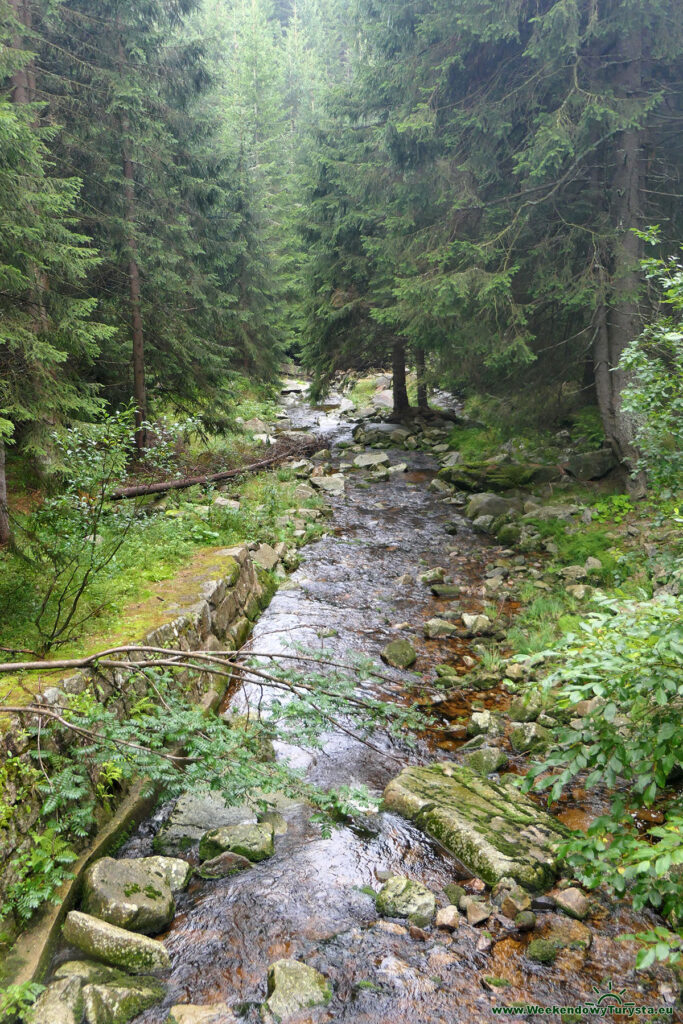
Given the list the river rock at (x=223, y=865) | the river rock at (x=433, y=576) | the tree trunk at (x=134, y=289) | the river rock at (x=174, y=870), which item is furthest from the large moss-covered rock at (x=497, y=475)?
the river rock at (x=174, y=870)

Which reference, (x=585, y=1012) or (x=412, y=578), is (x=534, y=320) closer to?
(x=412, y=578)

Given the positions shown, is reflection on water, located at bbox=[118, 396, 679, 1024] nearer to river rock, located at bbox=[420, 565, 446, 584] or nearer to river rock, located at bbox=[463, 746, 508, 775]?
river rock, located at bbox=[463, 746, 508, 775]

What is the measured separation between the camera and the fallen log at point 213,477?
961 centimetres

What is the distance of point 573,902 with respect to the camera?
13.0 feet

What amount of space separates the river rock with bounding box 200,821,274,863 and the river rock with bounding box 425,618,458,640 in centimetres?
401

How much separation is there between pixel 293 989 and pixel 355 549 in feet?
27.5

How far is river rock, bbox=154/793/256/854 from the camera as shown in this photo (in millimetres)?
4504

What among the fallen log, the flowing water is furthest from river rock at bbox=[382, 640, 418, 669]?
the fallen log

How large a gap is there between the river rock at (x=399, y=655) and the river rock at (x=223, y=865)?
332 centimetres

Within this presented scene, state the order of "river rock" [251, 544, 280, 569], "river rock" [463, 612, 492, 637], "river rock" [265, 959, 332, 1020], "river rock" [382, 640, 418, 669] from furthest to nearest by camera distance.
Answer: "river rock" [251, 544, 280, 569]
"river rock" [463, 612, 492, 637]
"river rock" [382, 640, 418, 669]
"river rock" [265, 959, 332, 1020]

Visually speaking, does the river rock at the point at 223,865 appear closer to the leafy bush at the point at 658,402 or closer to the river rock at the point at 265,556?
the leafy bush at the point at 658,402

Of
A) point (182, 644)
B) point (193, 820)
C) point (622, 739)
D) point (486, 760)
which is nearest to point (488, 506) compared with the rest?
point (486, 760)

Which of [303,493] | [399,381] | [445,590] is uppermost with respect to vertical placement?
[399,381]

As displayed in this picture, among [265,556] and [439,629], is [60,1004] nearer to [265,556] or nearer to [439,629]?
[439,629]
